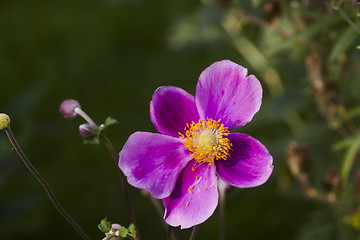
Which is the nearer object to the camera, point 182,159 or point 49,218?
point 182,159

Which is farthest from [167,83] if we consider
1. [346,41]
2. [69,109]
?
[69,109]

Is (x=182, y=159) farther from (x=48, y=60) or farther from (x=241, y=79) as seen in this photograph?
(x=48, y=60)

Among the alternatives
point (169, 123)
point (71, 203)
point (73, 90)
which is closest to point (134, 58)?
point (73, 90)

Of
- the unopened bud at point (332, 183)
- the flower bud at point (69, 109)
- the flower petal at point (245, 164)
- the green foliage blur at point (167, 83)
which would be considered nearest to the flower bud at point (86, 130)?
the flower bud at point (69, 109)

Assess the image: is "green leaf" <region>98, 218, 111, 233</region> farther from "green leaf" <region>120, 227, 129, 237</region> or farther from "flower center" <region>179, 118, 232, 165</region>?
"flower center" <region>179, 118, 232, 165</region>

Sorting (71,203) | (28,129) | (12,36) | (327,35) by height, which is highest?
(12,36)

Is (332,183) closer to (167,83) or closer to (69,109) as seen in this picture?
(69,109)

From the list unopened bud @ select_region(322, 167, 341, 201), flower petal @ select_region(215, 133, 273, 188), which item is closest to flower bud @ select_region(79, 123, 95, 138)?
flower petal @ select_region(215, 133, 273, 188)
